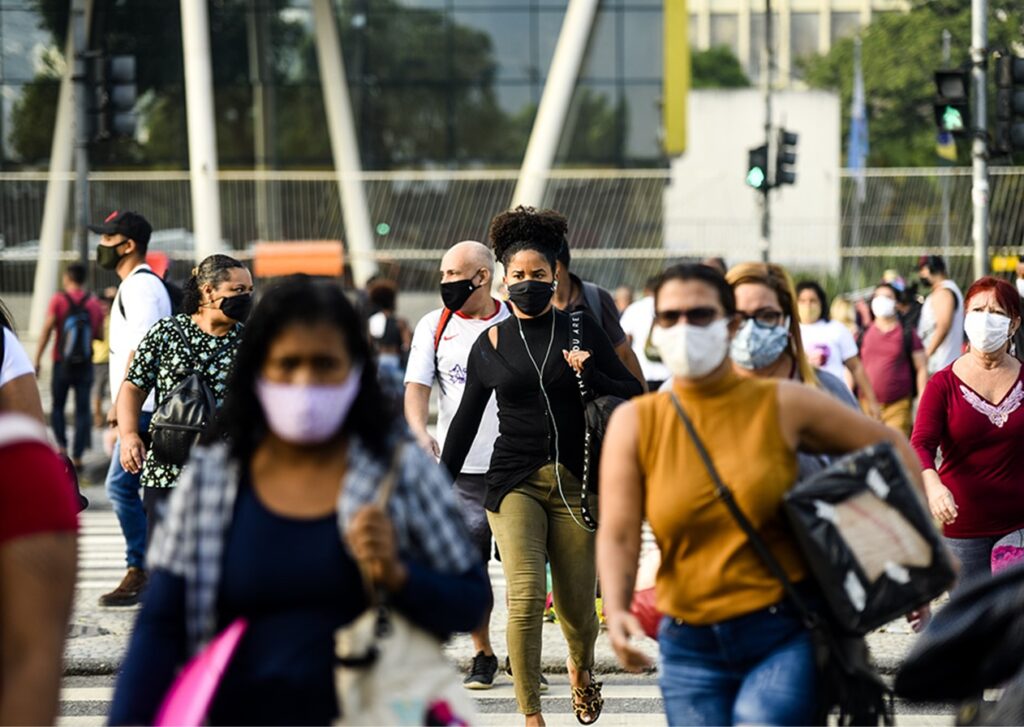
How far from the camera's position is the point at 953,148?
26.1 metres

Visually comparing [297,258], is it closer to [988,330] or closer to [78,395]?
[78,395]

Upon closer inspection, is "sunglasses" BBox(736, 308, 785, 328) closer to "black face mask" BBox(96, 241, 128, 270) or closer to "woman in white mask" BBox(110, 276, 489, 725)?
"woman in white mask" BBox(110, 276, 489, 725)

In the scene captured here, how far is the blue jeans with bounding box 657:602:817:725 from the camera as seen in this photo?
4609 mm

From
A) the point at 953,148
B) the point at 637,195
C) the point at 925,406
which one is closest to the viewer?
the point at 925,406

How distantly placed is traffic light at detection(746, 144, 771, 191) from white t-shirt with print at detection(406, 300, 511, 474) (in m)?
17.3

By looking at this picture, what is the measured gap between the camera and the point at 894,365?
51.5 feet

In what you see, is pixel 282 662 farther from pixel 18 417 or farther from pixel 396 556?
pixel 18 417

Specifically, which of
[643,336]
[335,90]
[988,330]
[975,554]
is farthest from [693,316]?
[335,90]

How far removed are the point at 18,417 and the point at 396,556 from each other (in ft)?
2.58

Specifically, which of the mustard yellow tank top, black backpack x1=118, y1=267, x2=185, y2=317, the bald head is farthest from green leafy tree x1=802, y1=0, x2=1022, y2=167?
the mustard yellow tank top

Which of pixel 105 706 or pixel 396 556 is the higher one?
pixel 396 556

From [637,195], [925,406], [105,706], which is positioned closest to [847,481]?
[925,406]

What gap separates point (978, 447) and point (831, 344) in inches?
155

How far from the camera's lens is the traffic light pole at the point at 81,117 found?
19.2 meters
